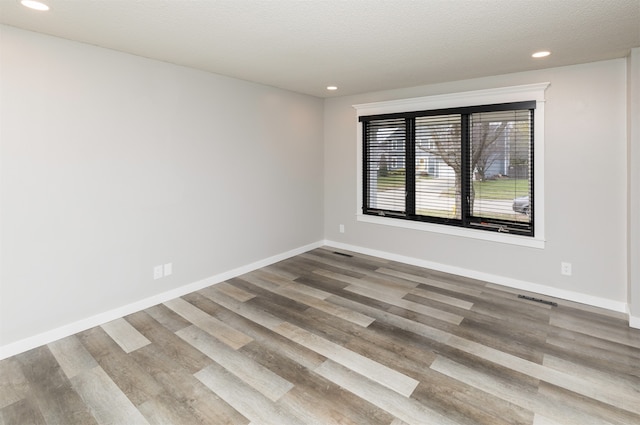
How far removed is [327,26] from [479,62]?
177cm

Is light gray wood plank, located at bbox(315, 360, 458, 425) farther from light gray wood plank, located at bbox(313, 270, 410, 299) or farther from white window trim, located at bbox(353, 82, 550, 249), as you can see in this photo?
white window trim, located at bbox(353, 82, 550, 249)

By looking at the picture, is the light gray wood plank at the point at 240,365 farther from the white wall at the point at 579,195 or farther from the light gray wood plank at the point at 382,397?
the white wall at the point at 579,195

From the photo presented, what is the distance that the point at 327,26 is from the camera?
2.46 meters

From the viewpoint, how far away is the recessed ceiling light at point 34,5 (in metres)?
2.12

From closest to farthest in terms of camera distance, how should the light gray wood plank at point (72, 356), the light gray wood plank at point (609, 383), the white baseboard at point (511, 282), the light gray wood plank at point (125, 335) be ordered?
the light gray wood plank at point (609, 383) → the light gray wood plank at point (72, 356) → the light gray wood plank at point (125, 335) → the white baseboard at point (511, 282)

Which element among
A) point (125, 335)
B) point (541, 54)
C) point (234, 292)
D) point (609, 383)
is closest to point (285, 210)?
point (234, 292)

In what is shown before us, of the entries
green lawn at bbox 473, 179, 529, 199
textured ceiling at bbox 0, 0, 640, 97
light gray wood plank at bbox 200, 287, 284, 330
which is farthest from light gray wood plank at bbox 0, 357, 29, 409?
green lawn at bbox 473, 179, 529, 199

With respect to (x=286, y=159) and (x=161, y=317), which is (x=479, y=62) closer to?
(x=286, y=159)

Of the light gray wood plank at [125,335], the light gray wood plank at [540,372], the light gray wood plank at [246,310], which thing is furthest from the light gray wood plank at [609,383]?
the light gray wood plank at [125,335]

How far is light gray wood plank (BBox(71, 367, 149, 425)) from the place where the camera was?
200cm

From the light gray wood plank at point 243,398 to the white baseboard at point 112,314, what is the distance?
4.42 ft

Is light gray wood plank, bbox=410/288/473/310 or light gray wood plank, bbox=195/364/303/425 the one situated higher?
light gray wood plank, bbox=410/288/473/310

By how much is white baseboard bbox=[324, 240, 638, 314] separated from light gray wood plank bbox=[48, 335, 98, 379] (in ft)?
12.1

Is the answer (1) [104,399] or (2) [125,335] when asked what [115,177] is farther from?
(1) [104,399]
